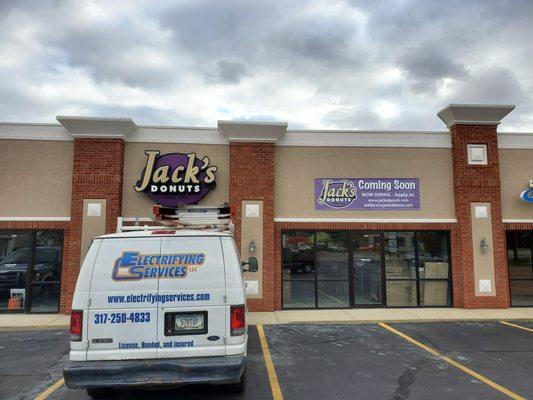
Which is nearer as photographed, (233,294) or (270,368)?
(233,294)

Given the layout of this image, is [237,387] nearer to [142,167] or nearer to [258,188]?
[258,188]

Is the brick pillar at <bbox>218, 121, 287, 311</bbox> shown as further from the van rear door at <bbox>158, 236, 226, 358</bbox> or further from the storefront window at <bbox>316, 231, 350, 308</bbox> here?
the van rear door at <bbox>158, 236, 226, 358</bbox>

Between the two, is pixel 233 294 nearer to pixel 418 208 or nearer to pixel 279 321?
pixel 279 321

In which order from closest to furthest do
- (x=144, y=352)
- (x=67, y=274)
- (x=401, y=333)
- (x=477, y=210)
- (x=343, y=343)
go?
(x=144, y=352)
(x=343, y=343)
(x=401, y=333)
(x=67, y=274)
(x=477, y=210)

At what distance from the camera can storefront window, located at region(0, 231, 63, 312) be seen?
11.5 meters

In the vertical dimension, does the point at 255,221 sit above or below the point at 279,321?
above

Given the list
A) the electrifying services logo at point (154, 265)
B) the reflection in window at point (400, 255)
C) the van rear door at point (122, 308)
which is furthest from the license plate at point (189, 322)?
the reflection in window at point (400, 255)

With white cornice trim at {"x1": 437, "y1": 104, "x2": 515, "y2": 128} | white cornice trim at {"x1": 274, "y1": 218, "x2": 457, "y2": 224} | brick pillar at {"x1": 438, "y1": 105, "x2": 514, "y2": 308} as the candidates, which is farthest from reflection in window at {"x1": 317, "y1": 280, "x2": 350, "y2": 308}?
white cornice trim at {"x1": 437, "y1": 104, "x2": 515, "y2": 128}

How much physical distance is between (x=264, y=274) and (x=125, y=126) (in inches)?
231

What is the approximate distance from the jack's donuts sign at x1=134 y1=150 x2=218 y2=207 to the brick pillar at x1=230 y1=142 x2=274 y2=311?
0.73 m

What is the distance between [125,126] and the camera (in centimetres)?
1171

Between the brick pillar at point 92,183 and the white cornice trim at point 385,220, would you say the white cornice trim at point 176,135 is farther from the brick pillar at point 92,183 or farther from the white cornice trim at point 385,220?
the white cornice trim at point 385,220

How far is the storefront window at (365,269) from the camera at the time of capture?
39.4 ft

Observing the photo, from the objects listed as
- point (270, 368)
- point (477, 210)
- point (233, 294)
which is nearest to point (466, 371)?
point (270, 368)
